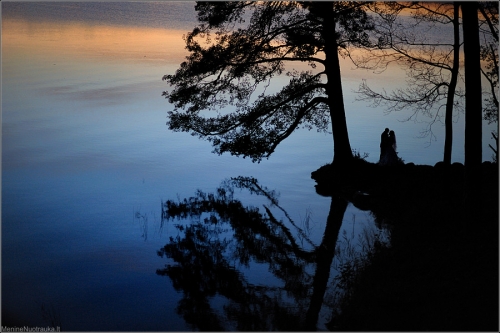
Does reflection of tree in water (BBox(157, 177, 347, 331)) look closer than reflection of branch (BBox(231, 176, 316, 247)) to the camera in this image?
Yes

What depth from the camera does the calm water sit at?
11859 mm

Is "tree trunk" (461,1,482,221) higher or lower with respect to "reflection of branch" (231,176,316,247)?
→ higher

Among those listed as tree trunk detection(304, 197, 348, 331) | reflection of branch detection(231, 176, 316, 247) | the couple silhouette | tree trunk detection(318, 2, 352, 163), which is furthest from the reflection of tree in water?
the couple silhouette

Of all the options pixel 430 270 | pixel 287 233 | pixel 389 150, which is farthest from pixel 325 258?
pixel 389 150

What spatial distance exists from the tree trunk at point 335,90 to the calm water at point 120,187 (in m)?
1.92

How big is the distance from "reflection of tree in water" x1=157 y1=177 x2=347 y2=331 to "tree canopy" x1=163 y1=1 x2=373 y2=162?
2389mm

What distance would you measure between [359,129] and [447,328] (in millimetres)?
21223

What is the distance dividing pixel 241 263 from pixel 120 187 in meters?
8.71

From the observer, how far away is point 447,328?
327 inches

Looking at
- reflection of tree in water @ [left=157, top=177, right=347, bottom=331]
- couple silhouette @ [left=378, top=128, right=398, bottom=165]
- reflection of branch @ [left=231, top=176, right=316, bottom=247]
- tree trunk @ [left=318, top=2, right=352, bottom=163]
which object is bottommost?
reflection of tree in water @ [left=157, top=177, right=347, bottom=331]

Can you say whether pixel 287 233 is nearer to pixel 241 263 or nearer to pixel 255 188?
pixel 241 263

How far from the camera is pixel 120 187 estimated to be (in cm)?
2125

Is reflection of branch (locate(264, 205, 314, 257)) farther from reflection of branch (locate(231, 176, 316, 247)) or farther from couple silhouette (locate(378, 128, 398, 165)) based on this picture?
couple silhouette (locate(378, 128, 398, 165))

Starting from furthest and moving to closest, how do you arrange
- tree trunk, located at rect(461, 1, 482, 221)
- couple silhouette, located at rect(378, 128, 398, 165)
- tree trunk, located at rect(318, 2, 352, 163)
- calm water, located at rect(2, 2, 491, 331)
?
couple silhouette, located at rect(378, 128, 398, 165) → tree trunk, located at rect(318, 2, 352, 163) → calm water, located at rect(2, 2, 491, 331) → tree trunk, located at rect(461, 1, 482, 221)
